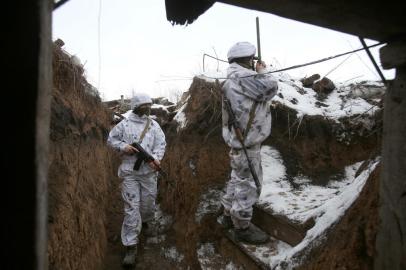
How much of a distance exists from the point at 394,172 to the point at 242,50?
2.58 m

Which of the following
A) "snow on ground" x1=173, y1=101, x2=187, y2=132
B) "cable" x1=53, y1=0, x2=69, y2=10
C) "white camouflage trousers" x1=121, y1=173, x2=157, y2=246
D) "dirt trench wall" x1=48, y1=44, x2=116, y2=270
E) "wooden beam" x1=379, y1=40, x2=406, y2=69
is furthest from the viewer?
"snow on ground" x1=173, y1=101, x2=187, y2=132

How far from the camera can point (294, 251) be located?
3.37m

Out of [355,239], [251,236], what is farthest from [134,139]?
[355,239]

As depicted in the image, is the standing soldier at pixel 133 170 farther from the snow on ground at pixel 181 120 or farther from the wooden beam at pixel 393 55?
the wooden beam at pixel 393 55

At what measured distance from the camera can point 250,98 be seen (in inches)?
175

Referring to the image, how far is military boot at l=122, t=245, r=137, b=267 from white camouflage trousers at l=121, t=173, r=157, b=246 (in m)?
0.08

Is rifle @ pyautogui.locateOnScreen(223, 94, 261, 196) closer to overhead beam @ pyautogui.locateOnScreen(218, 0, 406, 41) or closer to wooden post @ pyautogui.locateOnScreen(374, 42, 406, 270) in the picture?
wooden post @ pyautogui.locateOnScreen(374, 42, 406, 270)

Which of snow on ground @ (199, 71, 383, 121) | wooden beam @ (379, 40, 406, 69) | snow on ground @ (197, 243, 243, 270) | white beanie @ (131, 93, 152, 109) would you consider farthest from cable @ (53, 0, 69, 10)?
snow on ground @ (199, 71, 383, 121)

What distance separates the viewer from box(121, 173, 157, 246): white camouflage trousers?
17.0 feet

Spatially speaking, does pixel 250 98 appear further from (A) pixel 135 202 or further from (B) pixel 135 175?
(A) pixel 135 202

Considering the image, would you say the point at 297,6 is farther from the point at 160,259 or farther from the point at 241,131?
the point at 160,259

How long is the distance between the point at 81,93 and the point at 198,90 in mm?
2261

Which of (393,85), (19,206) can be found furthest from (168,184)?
(19,206)

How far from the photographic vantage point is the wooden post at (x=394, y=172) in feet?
7.98
